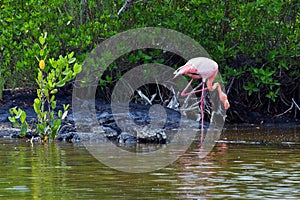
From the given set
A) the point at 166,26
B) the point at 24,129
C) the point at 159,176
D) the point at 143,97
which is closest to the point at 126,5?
the point at 166,26

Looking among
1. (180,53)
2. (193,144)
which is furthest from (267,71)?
(193,144)

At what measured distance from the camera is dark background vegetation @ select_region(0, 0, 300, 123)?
14648 mm

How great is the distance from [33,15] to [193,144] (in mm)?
4418

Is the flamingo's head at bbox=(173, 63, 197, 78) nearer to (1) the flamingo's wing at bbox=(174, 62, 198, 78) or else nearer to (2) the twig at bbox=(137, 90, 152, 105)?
(1) the flamingo's wing at bbox=(174, 62, 198, 78)

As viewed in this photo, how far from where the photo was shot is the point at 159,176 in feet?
27.0

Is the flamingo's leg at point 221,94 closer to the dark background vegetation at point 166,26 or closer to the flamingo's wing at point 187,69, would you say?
the flamingo's wing at point 187,69

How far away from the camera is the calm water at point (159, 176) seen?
7047 millimetres

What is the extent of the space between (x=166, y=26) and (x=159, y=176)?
24.2 ft

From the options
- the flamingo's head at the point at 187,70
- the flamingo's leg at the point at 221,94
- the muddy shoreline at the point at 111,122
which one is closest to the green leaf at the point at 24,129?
the muddy shoreline at the point at 111,122

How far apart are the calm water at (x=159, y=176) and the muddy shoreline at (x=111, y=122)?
1.35 meters

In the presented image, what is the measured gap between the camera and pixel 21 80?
15578 mm

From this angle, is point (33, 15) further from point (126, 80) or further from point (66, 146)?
point (66, 146)

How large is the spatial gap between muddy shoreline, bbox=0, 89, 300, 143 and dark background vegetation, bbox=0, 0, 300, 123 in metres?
0.36

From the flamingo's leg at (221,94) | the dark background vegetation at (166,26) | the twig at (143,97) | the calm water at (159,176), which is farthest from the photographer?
the twig at (143,97)
